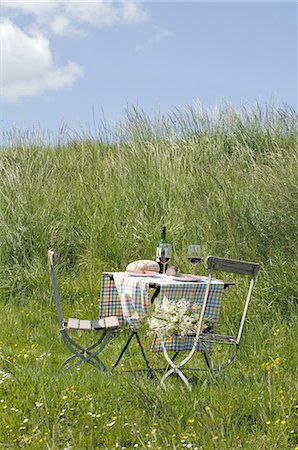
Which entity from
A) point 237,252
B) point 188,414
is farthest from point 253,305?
point 188,414

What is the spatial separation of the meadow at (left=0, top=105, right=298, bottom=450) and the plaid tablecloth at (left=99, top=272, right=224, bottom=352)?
36 cm

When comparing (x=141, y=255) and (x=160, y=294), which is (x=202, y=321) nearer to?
(x=160, y=294)

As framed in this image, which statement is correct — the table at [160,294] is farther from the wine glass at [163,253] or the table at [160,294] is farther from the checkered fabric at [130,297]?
the wine glass at [163,253]

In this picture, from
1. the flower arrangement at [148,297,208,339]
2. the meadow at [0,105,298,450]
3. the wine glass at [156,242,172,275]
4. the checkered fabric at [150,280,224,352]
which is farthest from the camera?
the wine glass at [156,242,172,275]

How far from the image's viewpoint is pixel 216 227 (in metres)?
7.54

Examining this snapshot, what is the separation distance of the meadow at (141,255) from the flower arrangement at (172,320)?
0.34 metres

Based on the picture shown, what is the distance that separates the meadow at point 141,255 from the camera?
13.7 feet

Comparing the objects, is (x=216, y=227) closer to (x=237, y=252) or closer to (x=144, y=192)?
(x=237, y=252)

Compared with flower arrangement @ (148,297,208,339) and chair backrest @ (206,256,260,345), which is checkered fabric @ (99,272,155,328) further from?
chair backrest @ (206,256,260,345)

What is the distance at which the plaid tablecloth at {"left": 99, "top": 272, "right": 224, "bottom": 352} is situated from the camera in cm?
532

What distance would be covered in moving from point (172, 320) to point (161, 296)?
0.26 metres

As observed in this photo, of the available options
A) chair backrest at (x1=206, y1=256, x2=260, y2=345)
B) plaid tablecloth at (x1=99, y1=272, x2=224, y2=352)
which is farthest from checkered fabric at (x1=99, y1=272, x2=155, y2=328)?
chair backrest at (x1=206, y1=256, x2=260, y2=345)

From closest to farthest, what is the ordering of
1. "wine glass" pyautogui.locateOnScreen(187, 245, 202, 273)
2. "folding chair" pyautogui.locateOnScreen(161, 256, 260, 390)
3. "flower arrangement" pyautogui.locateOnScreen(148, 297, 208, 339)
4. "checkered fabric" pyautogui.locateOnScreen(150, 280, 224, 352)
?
1. "folding chair" pyautogui.locateOnScreen(161, 256, 260, 390)
2. "flower arrangement" pyautogui.locateOnScreen(148, 297, 208, 339)
3. "checkered fabric" pyautogui.locateOnScreen(150, 280, 224, 352)
4. "wine glass" pyautogui.locateOnScreen(187, 245, 202, 273)

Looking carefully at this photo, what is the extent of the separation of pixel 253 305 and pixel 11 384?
2.49 metres
